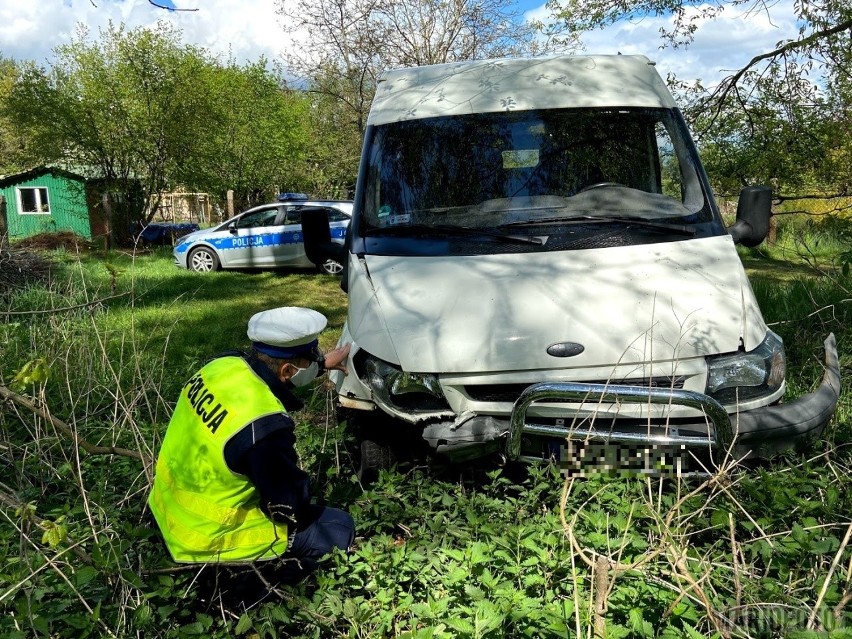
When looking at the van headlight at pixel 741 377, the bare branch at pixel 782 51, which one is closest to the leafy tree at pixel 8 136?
the bare branch at pixel 782 51

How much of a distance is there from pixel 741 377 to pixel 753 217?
1.54 meters

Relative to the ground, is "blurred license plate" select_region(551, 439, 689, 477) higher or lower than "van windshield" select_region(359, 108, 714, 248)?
lower

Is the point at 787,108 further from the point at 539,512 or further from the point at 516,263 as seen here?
the point at 539,512

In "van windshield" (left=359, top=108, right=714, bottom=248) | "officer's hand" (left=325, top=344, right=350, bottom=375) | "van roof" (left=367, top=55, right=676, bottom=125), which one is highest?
"van roof" (left=367, top=55, right=676, bottom=125)

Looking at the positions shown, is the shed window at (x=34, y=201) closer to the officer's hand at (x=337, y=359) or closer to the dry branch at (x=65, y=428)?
the dry branch at (x=65, y=428)

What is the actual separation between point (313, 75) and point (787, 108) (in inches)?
534

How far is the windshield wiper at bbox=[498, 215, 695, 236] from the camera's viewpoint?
396cm

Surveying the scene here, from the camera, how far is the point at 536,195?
434 cm

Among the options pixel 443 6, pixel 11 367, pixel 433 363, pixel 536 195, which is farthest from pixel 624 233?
pixel 443 6

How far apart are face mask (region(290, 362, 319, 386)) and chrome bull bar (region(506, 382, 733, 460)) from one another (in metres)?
0.89

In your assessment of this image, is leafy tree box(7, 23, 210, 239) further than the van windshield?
Yes

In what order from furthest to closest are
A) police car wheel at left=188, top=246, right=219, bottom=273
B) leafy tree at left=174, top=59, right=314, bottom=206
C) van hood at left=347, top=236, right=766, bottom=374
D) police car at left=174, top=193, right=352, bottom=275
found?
leafy tree at left=174, top=59, right=314, bottom=206
police car wheel at left=188, top=246, right=219, bottom=273
police car at left=174, top=193, right=352, bottom=275
van hood at left=347, top=236, right=766, bottom=374

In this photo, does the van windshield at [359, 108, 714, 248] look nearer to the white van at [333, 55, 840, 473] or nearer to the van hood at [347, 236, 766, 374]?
the white van at [333, 55, 840, 473]

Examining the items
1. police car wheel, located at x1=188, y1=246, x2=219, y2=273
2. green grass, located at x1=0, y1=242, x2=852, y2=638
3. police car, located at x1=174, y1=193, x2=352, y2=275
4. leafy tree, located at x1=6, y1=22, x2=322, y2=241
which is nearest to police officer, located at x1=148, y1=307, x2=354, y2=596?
green grass, located at x1=0, y1=242, x2=852, y2=638
